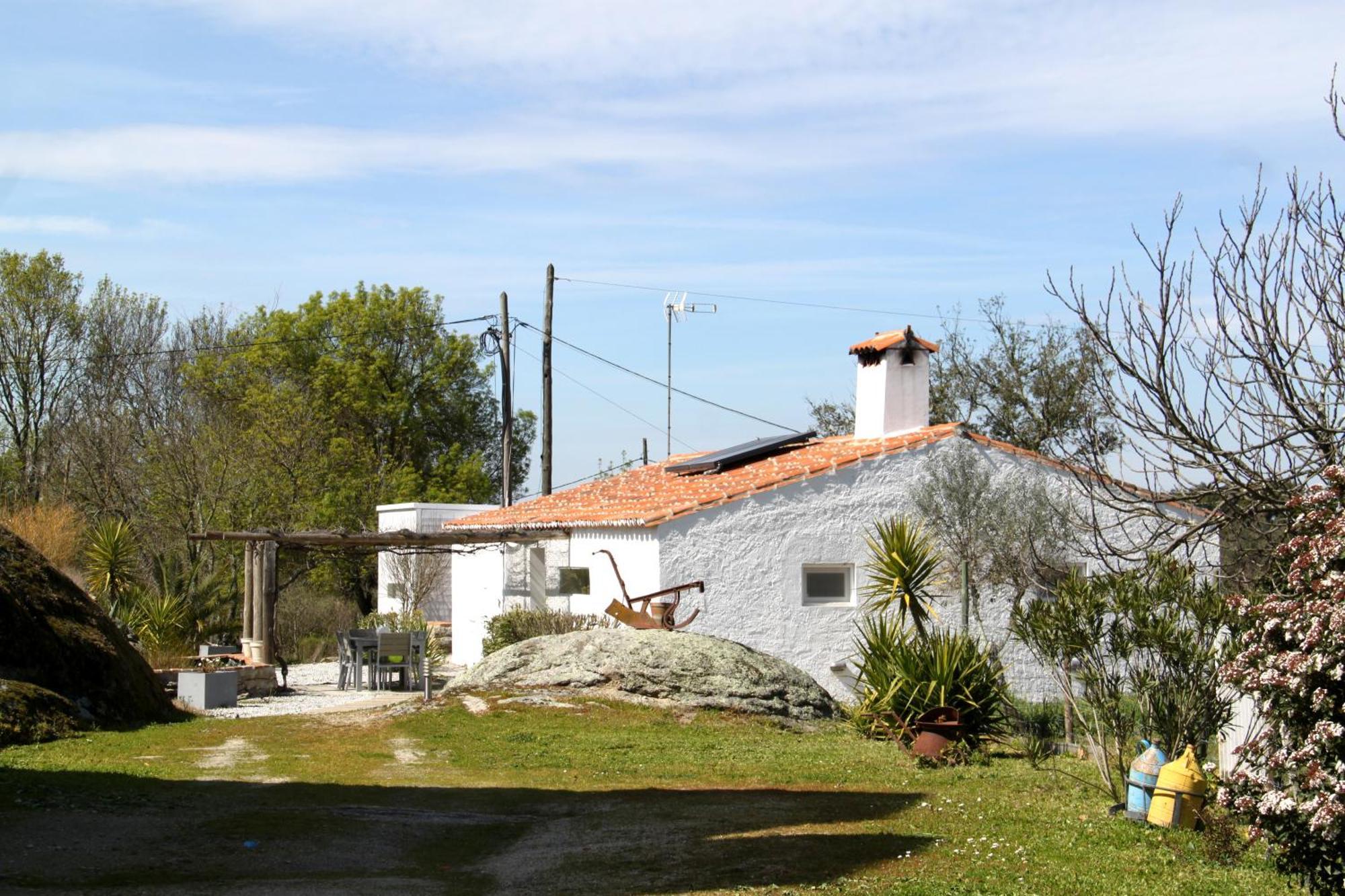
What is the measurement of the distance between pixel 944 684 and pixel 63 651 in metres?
9.01

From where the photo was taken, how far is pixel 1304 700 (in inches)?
274

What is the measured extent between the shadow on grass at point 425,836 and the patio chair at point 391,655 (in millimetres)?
10535

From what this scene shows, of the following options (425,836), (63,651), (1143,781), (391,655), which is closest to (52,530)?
(391,655)

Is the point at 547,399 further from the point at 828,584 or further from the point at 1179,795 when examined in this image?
the point at 1179,795

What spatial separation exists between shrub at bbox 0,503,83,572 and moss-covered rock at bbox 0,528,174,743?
477 inches

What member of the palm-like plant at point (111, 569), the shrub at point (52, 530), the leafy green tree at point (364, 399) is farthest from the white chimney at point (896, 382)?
the leafy green tree at point (364, 399)

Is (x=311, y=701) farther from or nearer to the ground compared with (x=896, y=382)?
nearer to the ground

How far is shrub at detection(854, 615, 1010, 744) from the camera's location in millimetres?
14102

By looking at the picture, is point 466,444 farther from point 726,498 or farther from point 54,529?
point 726,498

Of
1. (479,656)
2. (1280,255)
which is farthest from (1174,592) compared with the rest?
(479,656)

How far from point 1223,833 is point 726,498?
491 inches

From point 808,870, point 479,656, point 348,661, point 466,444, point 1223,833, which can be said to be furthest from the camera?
point 466,444

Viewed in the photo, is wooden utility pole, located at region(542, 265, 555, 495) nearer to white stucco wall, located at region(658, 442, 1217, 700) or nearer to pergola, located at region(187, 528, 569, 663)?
pergola, located at region(187, 528, 569, 663)

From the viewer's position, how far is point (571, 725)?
15391mm
